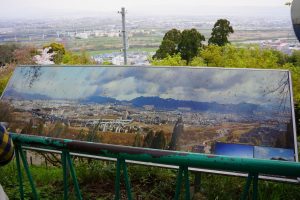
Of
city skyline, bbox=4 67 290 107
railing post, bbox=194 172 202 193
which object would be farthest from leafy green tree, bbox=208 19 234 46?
railing post, bbox=194 172 202 193

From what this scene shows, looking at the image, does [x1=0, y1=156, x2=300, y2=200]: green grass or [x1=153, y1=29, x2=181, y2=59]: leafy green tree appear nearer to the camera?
[x1=0, y1=156, x2=300, y2=200]: green grass

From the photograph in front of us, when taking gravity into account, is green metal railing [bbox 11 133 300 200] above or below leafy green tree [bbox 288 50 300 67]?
above

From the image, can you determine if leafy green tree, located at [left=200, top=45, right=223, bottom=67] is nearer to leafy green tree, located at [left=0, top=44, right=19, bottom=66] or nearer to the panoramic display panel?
the panoramic display panel

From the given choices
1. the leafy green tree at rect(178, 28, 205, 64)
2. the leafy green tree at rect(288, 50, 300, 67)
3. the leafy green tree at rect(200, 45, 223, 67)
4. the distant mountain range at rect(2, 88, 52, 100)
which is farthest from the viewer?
the leafy green tree at rect(178, 28, 205, 64)

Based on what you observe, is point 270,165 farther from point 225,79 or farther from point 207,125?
point 225,79

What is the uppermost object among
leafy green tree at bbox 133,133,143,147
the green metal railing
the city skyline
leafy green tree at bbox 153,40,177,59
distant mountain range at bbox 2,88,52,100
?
the green metal railing

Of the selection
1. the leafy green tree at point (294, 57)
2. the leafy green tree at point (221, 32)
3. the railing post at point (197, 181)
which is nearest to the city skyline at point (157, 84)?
the railing post at point (197, 181)

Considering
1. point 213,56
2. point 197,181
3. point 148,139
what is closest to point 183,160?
point 148,139

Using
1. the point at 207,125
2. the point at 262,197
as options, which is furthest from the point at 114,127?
the point at 262,197

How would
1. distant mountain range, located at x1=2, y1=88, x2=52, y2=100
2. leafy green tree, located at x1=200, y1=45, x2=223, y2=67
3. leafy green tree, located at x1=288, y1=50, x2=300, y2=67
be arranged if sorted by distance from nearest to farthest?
distant mountain range, located at x1=2, y1=88, x2=52, y2=100
leafy green tree, located at x1=200, y1=45, x2=223, y2=67
leafy green tree, located at x1=288, y1=50, x2=300, y2=67
